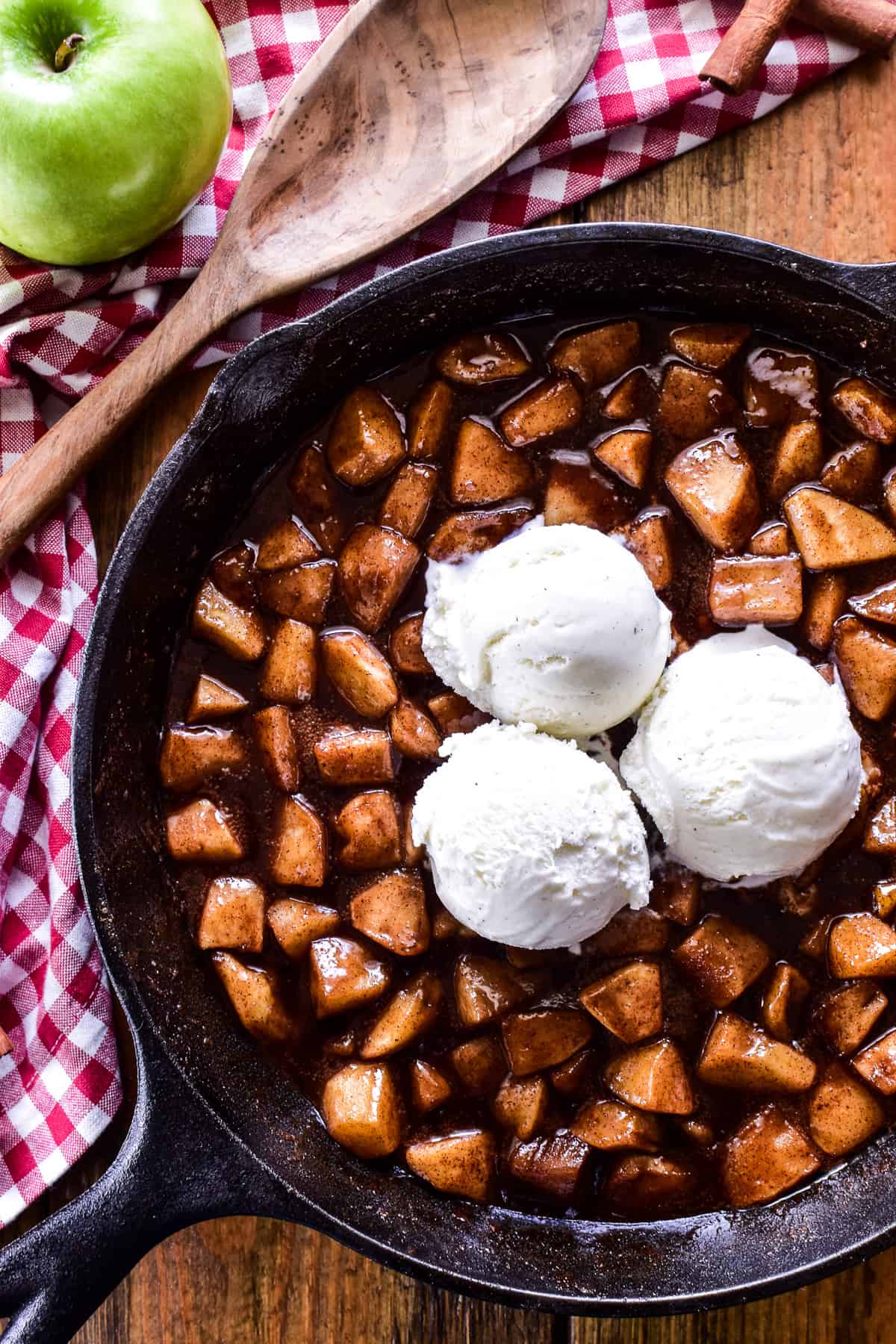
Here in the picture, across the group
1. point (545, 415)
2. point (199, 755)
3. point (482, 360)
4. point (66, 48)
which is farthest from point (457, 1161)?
point (66, 48)

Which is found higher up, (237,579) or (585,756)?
(237,579)

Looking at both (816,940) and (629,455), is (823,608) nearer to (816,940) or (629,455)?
(629,455)

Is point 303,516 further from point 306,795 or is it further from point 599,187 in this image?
point 599,187

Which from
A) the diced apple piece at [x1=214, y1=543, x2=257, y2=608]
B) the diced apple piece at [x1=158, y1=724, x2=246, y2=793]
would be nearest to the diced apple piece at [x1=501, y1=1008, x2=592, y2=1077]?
the diced apple piece at [x1=158, y1=724, x2=246, y2=793]

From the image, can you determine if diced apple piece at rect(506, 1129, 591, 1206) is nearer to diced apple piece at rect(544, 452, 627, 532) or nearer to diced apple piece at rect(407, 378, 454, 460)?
diced apple piece at rect(544, 452, 627, 532)

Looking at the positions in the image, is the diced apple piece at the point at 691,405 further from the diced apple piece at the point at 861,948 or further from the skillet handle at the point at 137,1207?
the skillet handle at the point at 137,1207

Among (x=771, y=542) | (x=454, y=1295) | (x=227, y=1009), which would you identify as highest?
(x=771, y=542)

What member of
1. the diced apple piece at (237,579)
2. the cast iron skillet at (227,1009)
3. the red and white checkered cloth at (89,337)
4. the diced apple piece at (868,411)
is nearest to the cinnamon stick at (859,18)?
the red and white checkered cloth at (89,337)
